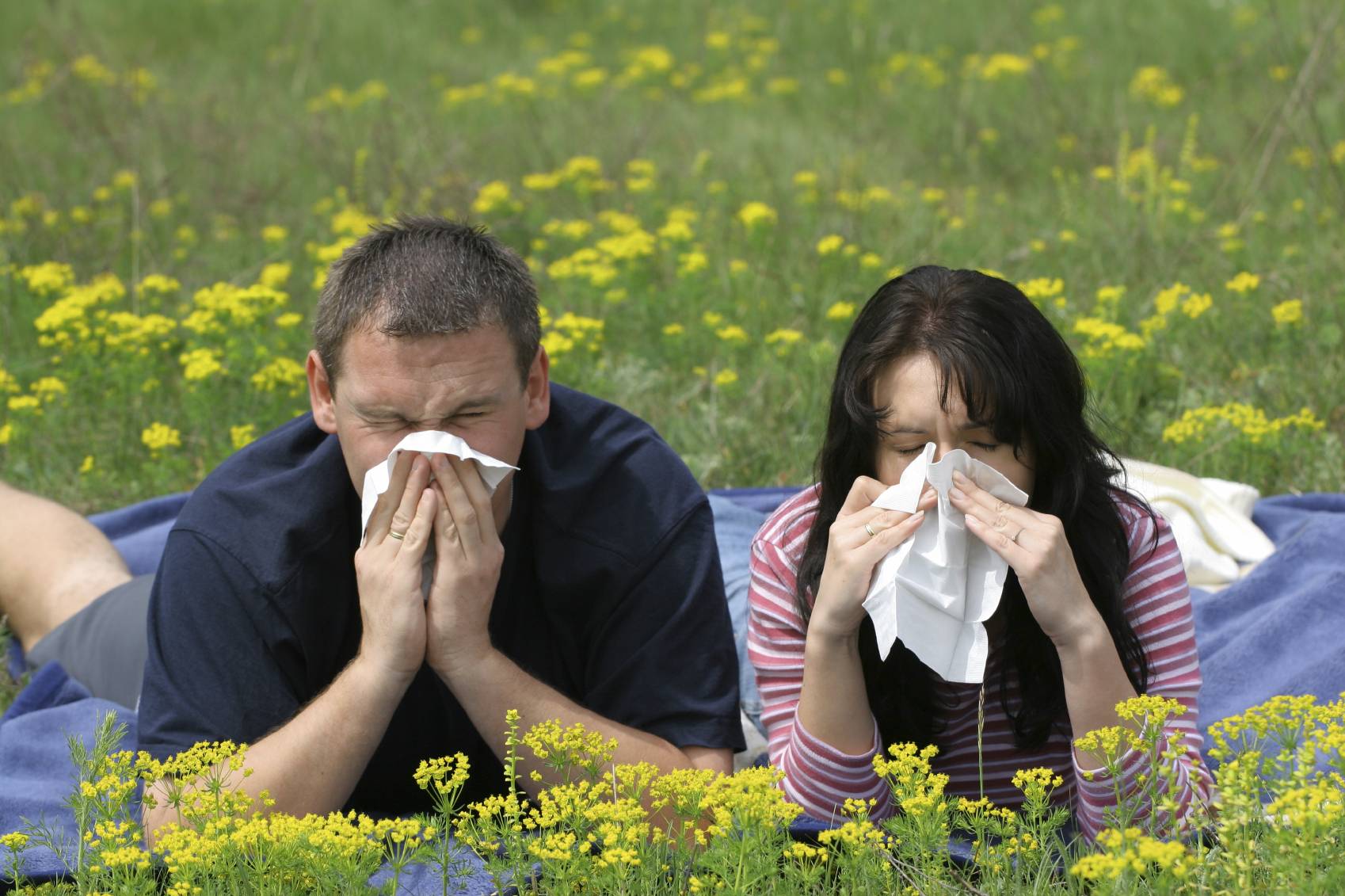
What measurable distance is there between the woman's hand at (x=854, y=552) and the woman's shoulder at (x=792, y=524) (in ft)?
0.90

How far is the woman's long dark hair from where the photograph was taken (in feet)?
8.36

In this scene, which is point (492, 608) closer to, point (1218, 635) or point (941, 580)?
point (941, 580)

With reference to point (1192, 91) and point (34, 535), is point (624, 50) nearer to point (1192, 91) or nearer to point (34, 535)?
point (1192, 91)

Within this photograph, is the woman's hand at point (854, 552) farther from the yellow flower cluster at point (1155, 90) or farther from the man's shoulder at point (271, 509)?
the yellow flower cluster at point (1155, 90)

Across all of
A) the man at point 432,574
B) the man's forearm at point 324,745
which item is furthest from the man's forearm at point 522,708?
the man's forearm at point 324,745

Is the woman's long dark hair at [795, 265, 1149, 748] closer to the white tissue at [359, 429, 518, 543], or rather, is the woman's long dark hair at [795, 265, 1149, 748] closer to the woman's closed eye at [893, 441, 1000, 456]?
the woman's closed eye at [893, 441, 1000, 456]

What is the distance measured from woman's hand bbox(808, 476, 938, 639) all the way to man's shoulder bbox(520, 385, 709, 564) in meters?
0.39

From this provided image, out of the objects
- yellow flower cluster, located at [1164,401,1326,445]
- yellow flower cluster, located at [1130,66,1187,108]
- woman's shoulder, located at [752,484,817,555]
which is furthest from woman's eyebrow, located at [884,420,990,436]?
yellow flower cluster, located at [1130,66,1187,108]

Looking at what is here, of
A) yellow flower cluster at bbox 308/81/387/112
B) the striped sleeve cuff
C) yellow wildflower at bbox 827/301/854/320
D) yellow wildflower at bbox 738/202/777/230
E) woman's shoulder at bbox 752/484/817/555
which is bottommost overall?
the striped sleeve cuff

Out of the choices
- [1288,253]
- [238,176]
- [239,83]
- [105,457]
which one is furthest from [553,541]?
[239,83]

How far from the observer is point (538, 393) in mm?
2826

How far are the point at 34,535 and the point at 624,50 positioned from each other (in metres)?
6.18

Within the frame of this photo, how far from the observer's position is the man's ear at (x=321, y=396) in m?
2.76

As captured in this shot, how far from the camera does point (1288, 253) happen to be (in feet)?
18.0
